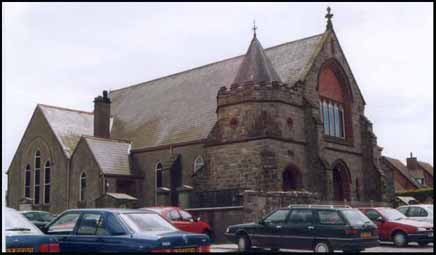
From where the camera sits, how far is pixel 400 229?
69.8ft

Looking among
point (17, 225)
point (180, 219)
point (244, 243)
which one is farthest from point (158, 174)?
point (17, 225)

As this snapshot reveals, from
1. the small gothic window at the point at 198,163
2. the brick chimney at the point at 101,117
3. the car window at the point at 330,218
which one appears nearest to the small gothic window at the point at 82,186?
the brick chimney at the point at 101,117

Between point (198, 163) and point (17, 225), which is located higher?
point (198, 163)

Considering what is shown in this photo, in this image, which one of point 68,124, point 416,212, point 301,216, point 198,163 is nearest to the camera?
point 301,216

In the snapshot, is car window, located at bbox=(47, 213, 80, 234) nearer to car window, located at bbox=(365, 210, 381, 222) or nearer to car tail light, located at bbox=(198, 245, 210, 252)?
car tail light, located at bbox=(198, 245, 210, 252)

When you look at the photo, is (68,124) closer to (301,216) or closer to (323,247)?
(301,216)

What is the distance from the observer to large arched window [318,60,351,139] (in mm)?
35281

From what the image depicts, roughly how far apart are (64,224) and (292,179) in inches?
793

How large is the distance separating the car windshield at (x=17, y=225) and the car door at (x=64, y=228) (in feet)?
3.82

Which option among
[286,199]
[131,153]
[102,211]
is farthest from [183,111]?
[102,211]

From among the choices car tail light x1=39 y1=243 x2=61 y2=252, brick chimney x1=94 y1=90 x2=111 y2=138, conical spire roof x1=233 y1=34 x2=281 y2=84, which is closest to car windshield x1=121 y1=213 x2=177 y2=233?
car tail light x1=39 y1=243 x2=61 y2=252

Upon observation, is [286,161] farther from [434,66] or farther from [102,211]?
[434,66]

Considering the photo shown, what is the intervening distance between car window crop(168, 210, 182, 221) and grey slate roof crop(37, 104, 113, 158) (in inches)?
710

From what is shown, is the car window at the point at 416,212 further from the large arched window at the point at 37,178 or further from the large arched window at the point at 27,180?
the large arched window at the point at 27,180
